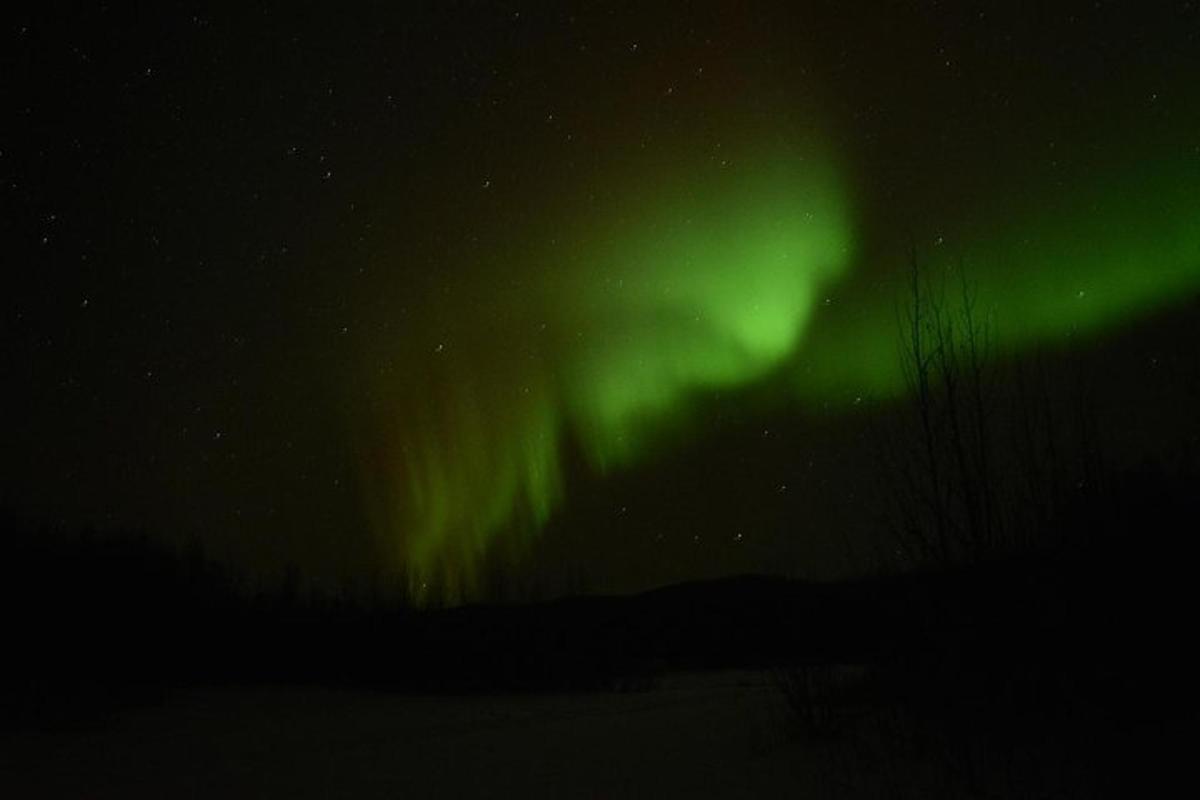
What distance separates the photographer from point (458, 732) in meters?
14.9

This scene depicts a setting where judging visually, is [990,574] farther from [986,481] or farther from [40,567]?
[40,567]

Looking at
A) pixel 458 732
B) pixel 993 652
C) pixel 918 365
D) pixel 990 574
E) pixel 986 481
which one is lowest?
pixel 458 732

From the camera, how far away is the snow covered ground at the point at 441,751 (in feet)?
31.4

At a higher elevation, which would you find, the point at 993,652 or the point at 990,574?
the point at 990,574

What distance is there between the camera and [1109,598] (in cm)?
755

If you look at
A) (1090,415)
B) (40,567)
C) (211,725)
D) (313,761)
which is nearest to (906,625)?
(1090,415)

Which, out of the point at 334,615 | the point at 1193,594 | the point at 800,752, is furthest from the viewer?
the point at 334,615

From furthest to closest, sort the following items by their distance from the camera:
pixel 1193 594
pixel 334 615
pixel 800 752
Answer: pixel 334 615, pixel 800 752, pixel 1193 594

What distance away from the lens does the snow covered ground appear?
377 inches

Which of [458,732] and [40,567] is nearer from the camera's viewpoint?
[458,732]

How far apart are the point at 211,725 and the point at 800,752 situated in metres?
12.9

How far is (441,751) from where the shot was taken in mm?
12672

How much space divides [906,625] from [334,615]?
1015 inches

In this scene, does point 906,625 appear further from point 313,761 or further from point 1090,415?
point 313,761
